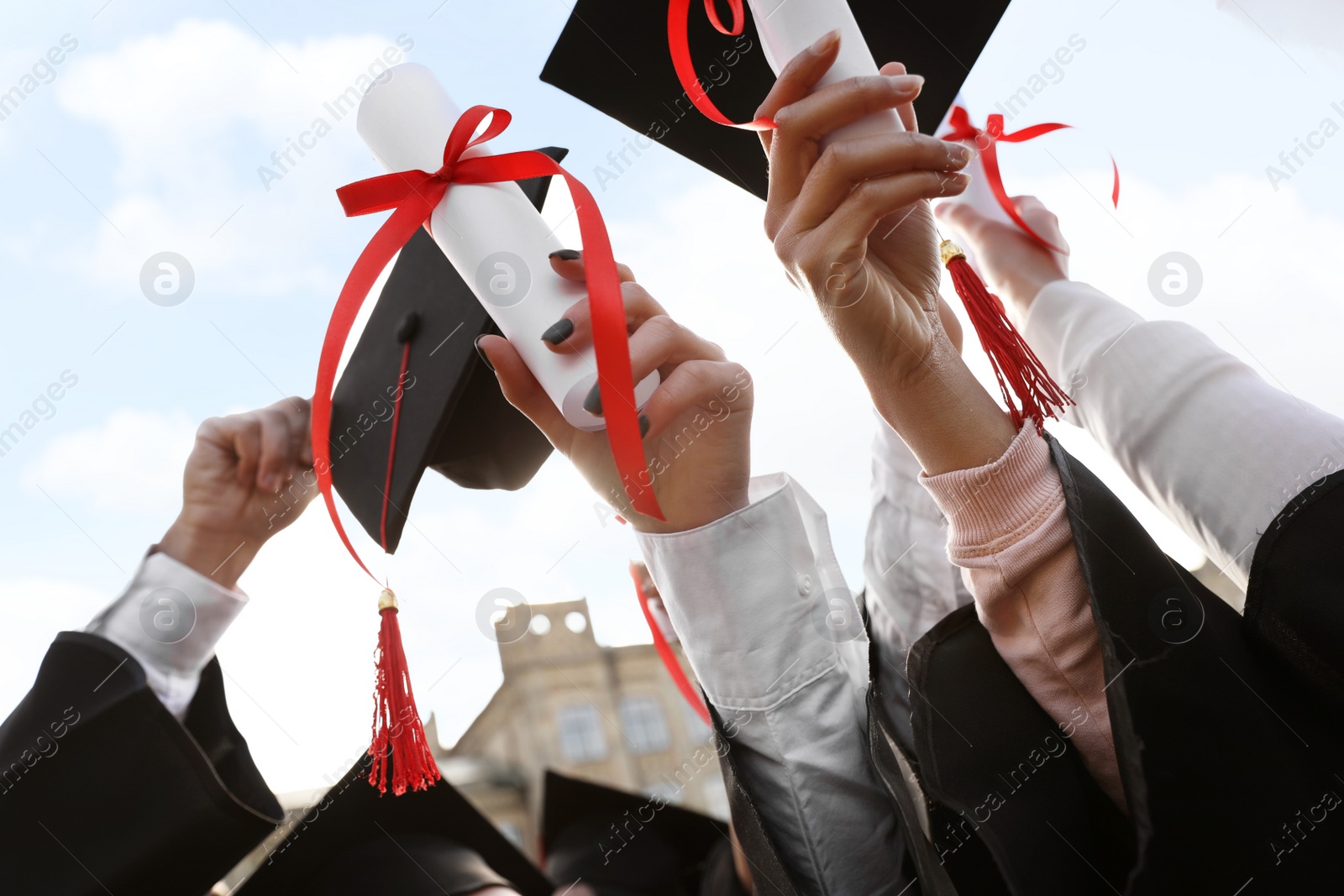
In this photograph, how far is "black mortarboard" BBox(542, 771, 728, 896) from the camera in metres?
1.34

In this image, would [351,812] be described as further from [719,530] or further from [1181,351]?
[1181,351]

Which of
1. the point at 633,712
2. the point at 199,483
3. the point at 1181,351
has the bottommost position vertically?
the point at 633,712

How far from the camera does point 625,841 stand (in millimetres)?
1438

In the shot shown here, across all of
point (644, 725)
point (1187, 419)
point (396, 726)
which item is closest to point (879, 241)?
point (1187, 419)

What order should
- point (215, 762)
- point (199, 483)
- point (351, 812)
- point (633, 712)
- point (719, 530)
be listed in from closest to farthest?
point (719, 530), point (215, 762), point (199, 483), point (351, 812), point (633, 712)

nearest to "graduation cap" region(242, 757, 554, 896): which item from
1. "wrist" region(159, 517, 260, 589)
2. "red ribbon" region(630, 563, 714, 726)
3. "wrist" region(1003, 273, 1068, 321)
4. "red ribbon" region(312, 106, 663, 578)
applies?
"wrist" region(159, 517, 260, 589)

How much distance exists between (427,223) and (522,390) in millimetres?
227

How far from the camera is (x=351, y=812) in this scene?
1.49 metres

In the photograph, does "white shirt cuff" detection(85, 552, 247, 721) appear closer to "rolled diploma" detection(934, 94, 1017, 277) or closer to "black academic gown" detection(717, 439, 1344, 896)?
"black academic gown" detection(717, 439, 1344, 896)

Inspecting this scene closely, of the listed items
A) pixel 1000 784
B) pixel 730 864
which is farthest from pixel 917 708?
pixel 730 864

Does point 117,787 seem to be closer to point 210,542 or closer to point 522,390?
point 210,542

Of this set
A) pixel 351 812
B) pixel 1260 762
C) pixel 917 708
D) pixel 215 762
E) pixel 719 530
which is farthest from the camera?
pixel 351 812

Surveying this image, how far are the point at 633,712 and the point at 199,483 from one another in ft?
39.8

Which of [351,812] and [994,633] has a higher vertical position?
[994,633]
